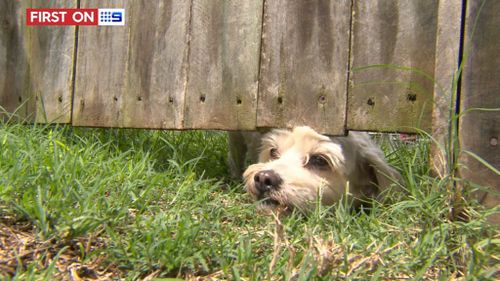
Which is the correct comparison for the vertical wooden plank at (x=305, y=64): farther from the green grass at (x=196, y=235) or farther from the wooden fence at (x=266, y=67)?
the green grass at (x=196, y=235)

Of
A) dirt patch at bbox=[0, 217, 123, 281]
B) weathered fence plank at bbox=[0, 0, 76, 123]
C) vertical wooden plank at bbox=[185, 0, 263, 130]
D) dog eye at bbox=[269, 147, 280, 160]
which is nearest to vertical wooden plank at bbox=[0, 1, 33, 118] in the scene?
weathered fence plank at bbox=[0, 0, 76, 123]

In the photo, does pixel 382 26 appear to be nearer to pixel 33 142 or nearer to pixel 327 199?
pixel 327 199

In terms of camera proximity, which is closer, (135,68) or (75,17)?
(135,68)

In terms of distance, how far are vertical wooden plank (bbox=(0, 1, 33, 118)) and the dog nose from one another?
2.49 meters

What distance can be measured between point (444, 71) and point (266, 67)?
1118mm

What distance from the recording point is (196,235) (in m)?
2.00

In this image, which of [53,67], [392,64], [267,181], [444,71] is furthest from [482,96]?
[53,67]

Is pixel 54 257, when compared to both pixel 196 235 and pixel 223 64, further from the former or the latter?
pixel 223 64

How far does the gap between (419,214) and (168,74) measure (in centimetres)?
210

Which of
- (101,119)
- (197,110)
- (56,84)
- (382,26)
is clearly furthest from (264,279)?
(56,84)

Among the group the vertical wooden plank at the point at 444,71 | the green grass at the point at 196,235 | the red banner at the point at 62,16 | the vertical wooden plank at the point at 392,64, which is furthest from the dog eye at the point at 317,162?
the red banner at the point at 62,16

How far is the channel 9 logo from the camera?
13.1ft

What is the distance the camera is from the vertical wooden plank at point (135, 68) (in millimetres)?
3686

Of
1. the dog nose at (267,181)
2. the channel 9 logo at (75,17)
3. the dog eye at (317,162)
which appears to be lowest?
the dog nose at (267,181)
